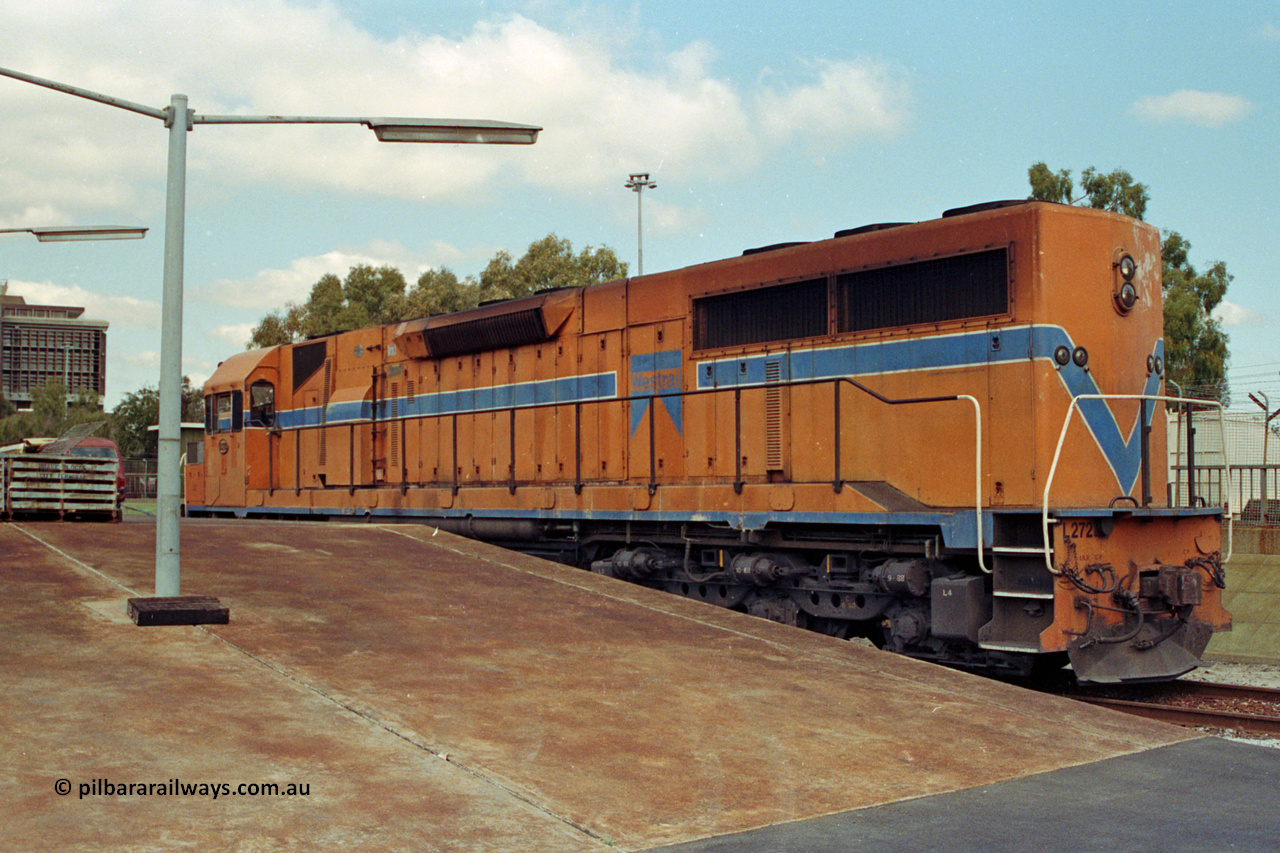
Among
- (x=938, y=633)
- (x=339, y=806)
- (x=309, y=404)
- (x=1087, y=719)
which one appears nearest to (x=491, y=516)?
(x=309, y=404)

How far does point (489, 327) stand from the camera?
519 inches

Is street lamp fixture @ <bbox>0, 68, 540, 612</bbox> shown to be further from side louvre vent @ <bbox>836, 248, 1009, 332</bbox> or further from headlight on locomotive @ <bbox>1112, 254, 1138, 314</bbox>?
headlight on locomotive @ <bbox>1112, 254, 1138, 314</bbox>

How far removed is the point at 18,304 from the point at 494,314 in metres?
145

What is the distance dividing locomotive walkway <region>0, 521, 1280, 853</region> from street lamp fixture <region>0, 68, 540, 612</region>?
67 centimetres

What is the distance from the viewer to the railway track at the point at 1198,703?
8078 mm

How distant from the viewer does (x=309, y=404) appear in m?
16.2

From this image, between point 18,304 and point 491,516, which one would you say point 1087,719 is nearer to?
point 491,516

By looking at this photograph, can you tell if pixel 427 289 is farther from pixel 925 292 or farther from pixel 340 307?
pixel 925 292

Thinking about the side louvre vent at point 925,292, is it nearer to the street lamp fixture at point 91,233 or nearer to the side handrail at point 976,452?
the side handrail at point 976,452

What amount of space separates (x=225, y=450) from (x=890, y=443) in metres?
11.8

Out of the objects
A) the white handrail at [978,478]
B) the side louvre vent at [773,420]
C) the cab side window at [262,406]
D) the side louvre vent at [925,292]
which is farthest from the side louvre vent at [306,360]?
the white handrail at [978,478]

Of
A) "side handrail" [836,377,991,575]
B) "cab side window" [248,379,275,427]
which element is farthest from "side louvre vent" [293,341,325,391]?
"side handrail" [836,377,991,575]

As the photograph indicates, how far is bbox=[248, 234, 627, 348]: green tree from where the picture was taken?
42.3 meters

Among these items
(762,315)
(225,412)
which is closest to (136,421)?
(225,412)
